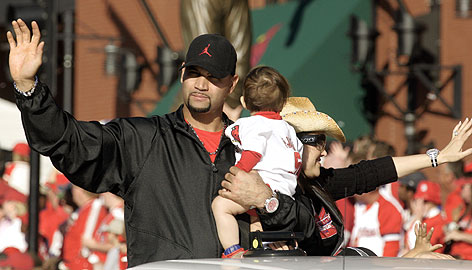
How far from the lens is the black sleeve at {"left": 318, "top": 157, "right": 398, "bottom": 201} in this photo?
5.06m

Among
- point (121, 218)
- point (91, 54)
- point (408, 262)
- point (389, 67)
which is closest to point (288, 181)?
point (408, 262)

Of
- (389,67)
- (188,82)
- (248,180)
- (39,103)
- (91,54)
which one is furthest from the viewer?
(91,54)

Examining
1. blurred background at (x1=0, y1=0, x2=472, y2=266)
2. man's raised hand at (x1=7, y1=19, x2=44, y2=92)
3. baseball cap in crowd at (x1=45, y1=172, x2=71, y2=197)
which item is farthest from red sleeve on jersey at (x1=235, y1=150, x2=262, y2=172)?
blurred background at (x1=0, y1=0, x2=472, y2=266)

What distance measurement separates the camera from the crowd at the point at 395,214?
798cm

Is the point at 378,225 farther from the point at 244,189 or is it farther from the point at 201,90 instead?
the point at 244,189

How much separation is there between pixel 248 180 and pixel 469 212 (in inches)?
176

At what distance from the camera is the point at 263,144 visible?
4414 mm

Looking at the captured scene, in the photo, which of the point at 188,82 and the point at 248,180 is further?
the point at 188,82

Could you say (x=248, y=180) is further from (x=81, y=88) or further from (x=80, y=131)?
(x=81, y=88)

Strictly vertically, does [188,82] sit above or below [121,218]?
above

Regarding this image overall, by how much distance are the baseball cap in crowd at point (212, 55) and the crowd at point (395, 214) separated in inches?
136

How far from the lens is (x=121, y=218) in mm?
8445

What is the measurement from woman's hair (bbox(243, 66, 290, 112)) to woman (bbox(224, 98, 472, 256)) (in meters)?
0.24

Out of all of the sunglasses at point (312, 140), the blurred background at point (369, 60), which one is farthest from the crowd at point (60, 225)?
the sunglasses at point (312, 140)
